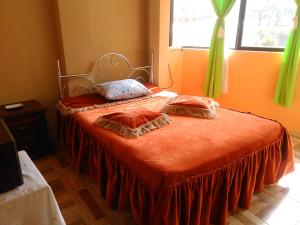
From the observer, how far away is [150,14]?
10.4 feet

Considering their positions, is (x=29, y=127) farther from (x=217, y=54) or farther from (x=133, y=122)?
(x=217, y=54)

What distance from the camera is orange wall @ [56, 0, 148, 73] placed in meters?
2.63

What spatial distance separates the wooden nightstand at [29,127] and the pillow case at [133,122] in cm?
79

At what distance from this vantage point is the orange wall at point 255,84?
3025 millimetres

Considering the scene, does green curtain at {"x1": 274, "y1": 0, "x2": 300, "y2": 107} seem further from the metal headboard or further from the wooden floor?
the metal headboard

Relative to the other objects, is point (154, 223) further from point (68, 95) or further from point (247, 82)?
point (247, 82)

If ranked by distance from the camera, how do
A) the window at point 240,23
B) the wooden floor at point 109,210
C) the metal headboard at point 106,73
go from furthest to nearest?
the window at point 240,23 < the metal headboard at point 106,73 < the wooden floor at point 109,210

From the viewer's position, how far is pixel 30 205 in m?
1.05

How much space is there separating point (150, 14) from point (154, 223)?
266cm

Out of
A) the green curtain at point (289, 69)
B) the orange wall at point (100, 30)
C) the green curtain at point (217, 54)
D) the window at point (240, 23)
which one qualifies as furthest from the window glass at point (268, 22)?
the orange wall at point (100, 30)

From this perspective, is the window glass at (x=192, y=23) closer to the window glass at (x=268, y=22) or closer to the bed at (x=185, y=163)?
the window glass at (x=268, y=22)

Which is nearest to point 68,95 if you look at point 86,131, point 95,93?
point 95,93

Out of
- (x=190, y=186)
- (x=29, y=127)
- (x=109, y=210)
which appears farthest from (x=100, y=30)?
(x=190, y=186)

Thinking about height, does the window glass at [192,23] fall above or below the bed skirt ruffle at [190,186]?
above
